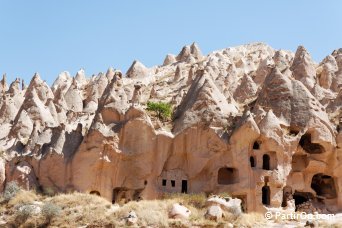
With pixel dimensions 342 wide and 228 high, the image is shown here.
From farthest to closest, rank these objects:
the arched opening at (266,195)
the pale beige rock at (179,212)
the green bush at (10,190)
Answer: the arched opening at (266,195)
the green bush at (10,190)
the pale beige rock at (179,212)

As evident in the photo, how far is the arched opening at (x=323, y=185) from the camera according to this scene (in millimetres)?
33156

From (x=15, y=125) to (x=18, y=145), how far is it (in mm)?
4272

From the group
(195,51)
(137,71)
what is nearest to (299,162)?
(137,71)

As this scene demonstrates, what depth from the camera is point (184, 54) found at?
2724 inches

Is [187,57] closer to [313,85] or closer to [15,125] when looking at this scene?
[313,85]

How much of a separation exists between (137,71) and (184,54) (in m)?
9.03

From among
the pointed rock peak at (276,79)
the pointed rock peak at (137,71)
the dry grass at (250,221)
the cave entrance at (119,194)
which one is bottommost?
the dry grass at (250,221)

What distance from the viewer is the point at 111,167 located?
30969 millimetres

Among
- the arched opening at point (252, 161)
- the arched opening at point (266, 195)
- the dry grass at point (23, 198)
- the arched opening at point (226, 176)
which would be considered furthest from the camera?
the arched opening at point (226, 176)

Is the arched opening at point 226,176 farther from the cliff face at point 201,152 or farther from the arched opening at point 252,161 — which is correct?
the arched opening at point 252,161

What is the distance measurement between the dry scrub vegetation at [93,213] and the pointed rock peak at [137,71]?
34.1 meters

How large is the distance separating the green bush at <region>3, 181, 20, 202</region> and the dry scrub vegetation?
7 centimetres

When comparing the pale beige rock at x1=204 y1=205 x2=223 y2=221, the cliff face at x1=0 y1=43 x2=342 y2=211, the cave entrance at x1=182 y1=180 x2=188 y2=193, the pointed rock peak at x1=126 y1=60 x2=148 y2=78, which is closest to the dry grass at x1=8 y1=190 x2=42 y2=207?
the cliff face at x1=0 y1=43 x2=342 y2=211

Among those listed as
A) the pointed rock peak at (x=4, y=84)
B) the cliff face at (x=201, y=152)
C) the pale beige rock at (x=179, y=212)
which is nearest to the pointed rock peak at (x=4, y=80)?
the pointed rock peak at (x=4, y=84)
